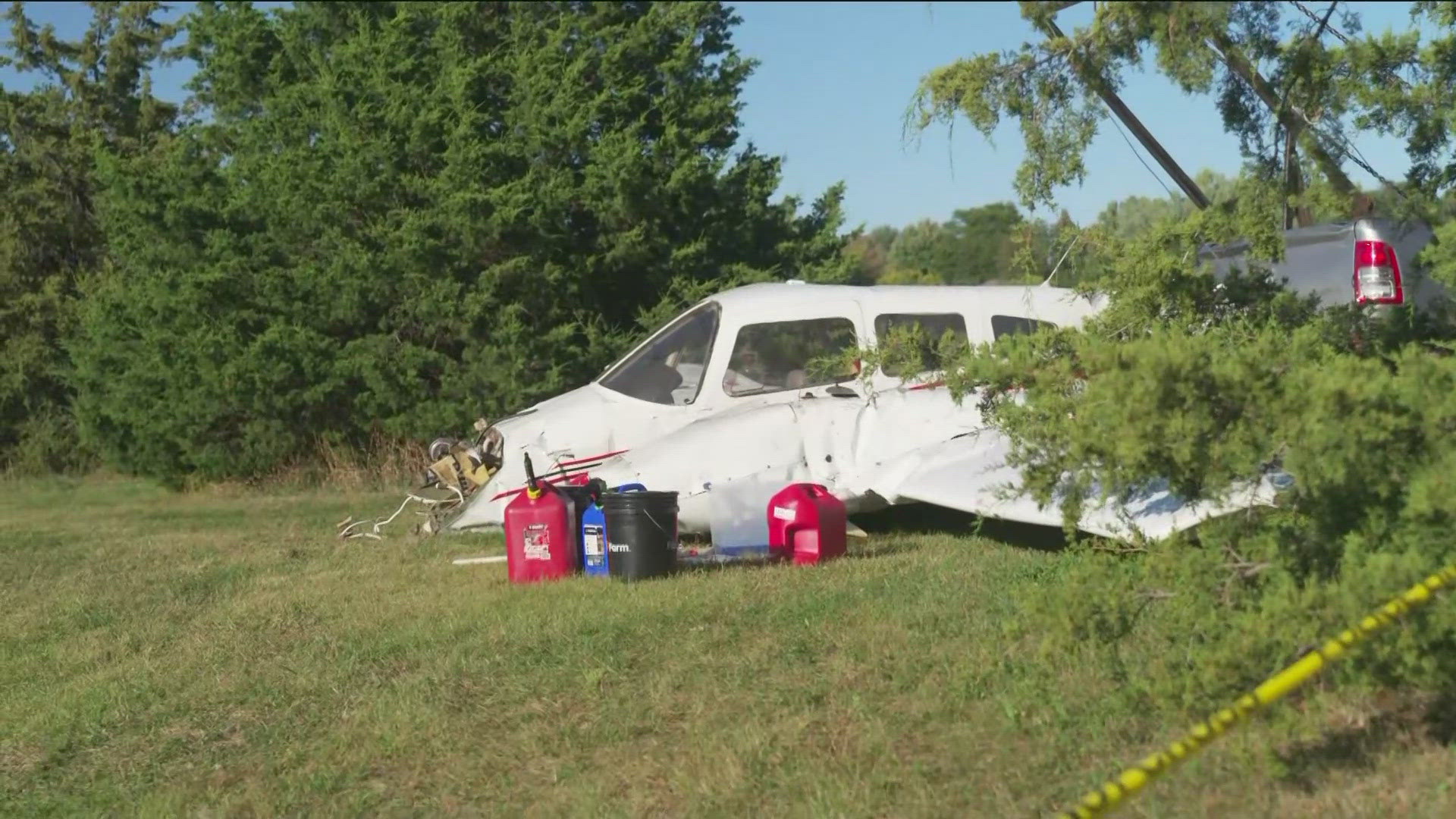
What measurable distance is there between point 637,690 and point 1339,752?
2922mm

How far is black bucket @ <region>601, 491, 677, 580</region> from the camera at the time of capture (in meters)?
9.02

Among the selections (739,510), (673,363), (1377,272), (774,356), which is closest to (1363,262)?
(1377,272)

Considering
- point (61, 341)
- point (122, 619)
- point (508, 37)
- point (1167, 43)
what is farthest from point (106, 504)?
point (1167, 43)

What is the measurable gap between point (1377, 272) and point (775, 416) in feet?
13.8

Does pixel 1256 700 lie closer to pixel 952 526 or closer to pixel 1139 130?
pixel 1139 130

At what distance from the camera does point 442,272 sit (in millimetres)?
18031

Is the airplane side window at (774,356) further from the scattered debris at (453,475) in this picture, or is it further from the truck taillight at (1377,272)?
the truck taillight at (1377,272)

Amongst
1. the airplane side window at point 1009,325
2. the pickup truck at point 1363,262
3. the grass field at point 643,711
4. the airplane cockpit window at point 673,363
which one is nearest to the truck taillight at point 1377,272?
the pickup truck at point 1363,262

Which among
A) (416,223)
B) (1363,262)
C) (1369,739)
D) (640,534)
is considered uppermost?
(416,223)

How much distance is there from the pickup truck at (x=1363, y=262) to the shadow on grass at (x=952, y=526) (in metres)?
2.48

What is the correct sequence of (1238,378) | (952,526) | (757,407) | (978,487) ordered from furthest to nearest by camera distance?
(952,526), (757,407), (978,487), (1238,378)

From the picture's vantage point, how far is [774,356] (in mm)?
11664

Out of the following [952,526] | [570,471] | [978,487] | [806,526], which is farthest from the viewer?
[570,471]

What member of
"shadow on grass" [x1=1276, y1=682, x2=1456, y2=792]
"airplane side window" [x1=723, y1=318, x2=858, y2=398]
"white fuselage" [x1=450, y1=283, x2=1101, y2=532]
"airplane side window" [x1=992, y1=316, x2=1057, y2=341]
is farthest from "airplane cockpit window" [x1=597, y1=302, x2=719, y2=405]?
"shadow on grass" [x1=1276, y1=682, x2=1456, y2=792]
